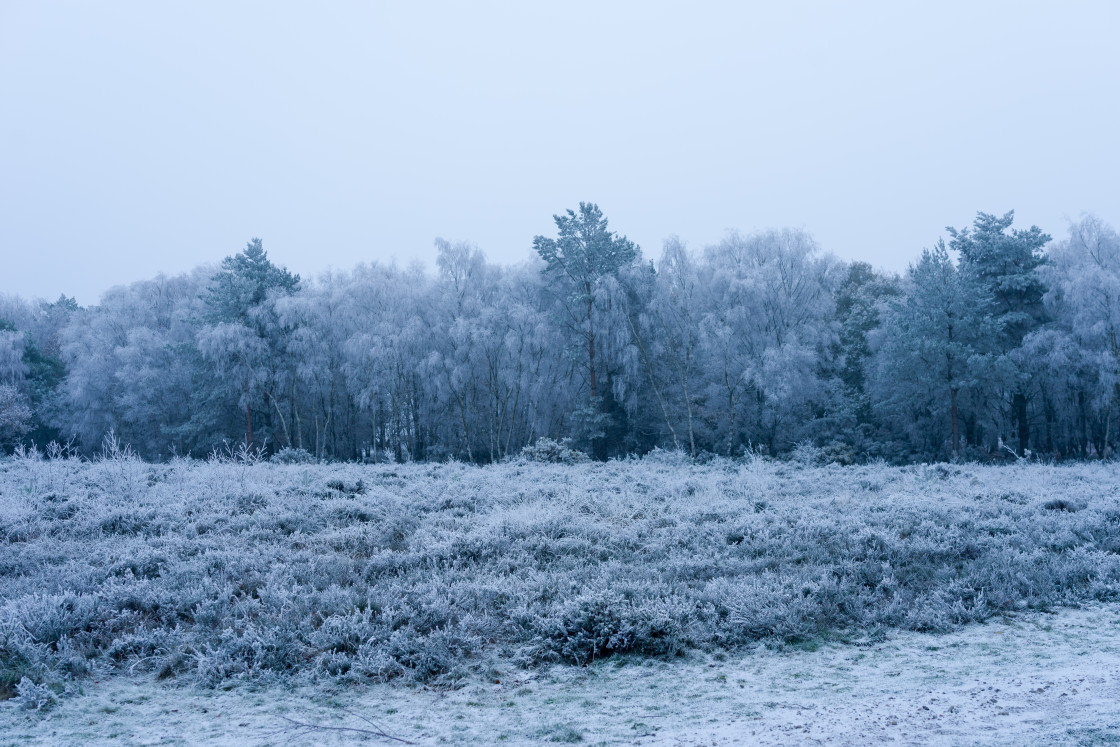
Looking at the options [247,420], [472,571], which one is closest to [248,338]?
[247,420]

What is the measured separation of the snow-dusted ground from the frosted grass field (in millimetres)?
65

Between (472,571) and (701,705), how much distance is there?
336 cm

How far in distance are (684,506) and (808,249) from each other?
26.0m

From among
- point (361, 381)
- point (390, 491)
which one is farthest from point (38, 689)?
point (361, 381)

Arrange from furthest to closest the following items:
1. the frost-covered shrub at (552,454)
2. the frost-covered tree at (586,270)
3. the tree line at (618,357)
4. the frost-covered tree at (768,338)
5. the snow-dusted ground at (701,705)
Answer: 1. the frost-covered tree at (586,270)
2. the frost-covered tree at (768,338)
3. the tree line at (618,357)
4. the frost-covered shrub at (552,454)
5. the snow-dusted ground at (701,705)

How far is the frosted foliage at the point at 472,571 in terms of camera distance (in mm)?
5633

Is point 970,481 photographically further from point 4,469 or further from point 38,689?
point 4,469

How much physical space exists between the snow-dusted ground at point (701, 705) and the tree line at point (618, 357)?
23015 millimetres

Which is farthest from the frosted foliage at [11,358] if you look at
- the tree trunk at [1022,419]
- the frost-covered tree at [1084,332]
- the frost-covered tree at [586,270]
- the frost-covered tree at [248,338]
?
the tree trunk at [1022,419]

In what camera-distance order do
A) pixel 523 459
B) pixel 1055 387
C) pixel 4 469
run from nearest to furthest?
pixel 4 469 → pixel 523 459 → pixel 1055 387

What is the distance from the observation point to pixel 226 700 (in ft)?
16.1

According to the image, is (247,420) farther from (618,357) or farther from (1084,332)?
(1084,332)

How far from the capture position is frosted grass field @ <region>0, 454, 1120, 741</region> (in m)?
5.36

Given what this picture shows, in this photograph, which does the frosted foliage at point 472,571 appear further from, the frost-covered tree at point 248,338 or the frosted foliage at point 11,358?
the frosted foliage at point 11,358
